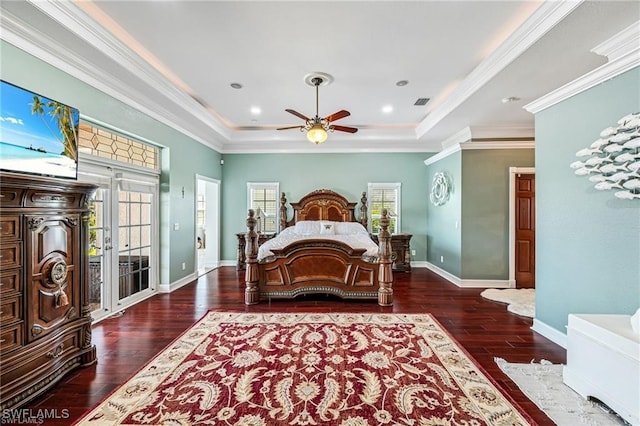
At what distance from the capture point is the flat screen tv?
6.95 ft

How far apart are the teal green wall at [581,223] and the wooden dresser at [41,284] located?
15.0 feet

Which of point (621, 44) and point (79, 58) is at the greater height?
point (79, 58)

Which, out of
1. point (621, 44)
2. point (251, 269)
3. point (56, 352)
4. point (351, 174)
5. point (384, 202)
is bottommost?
point (56, 352)

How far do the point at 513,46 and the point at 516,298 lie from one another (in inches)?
140

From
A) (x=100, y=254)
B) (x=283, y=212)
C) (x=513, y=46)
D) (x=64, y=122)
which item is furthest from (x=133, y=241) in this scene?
(x=513, y=46)

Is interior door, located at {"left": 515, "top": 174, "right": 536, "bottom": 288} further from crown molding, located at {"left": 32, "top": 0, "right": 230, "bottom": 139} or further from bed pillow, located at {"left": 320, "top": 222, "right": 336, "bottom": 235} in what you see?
crown molding, located at {"left": 32, "top": 0, "right": 230, "bottom": 139}

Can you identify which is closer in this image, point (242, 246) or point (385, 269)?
point (385, 269)

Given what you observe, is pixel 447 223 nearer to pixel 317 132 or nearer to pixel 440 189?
pixel 440 189

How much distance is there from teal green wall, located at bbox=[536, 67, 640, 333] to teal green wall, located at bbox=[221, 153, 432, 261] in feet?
11.3

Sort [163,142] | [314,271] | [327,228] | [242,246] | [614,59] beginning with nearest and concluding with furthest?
[614,59], [314,271], [163,142], [327,228], [242,246]

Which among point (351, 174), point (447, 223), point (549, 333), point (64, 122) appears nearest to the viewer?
point (64, 122)

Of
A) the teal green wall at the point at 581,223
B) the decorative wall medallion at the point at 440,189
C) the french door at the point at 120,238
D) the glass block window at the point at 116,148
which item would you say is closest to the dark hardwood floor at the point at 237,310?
the french door at the point at 120,238

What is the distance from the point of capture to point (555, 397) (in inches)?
80.7

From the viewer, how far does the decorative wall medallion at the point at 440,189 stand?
18.3ft
